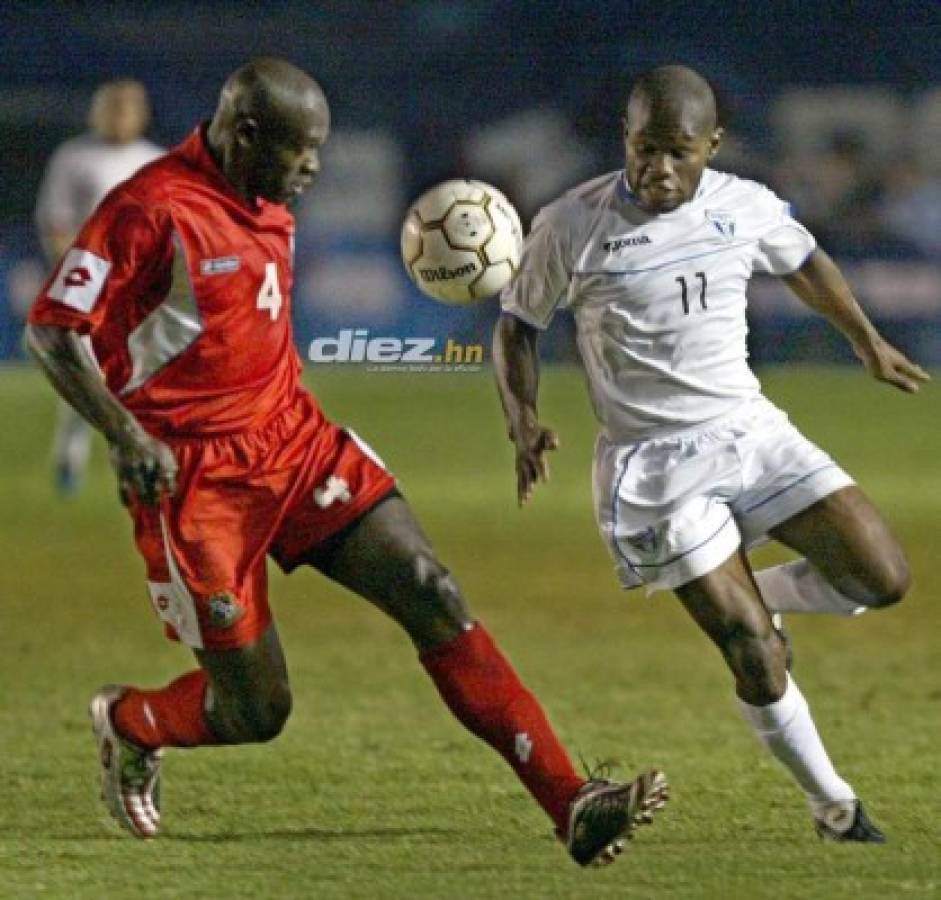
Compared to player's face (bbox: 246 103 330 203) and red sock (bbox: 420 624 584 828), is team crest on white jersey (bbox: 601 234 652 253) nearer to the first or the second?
player's face (bbox: 246 103 330 203)

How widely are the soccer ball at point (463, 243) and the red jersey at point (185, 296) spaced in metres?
0.69

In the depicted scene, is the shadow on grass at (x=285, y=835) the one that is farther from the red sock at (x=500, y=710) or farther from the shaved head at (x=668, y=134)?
the shaved head at (x=668, y=134)

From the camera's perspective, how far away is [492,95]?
23781mm

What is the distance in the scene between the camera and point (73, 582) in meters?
13.2

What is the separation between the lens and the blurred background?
75.9 feet

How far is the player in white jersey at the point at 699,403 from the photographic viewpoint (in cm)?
696

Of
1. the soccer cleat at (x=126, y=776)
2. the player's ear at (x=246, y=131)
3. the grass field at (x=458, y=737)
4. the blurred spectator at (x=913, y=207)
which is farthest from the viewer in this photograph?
the blurred spectator at (x=913, y=207)

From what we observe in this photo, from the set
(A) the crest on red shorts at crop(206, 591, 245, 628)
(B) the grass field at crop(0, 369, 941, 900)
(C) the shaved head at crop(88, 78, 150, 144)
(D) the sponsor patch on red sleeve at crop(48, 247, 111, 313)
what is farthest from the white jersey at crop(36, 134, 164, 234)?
(D) the sponsor patch on red sleeve at crop(48, 247, 111, 313)

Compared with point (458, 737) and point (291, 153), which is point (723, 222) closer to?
point (291, 153)

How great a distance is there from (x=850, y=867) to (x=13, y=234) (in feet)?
58.3

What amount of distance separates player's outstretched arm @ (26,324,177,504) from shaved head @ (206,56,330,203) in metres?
0.70

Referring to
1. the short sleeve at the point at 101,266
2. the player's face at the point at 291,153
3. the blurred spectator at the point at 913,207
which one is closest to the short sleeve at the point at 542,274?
the player's face at the point at 291,153

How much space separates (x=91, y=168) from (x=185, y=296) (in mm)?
9582

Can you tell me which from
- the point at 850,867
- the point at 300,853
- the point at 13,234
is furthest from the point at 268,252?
the point at 13,234
